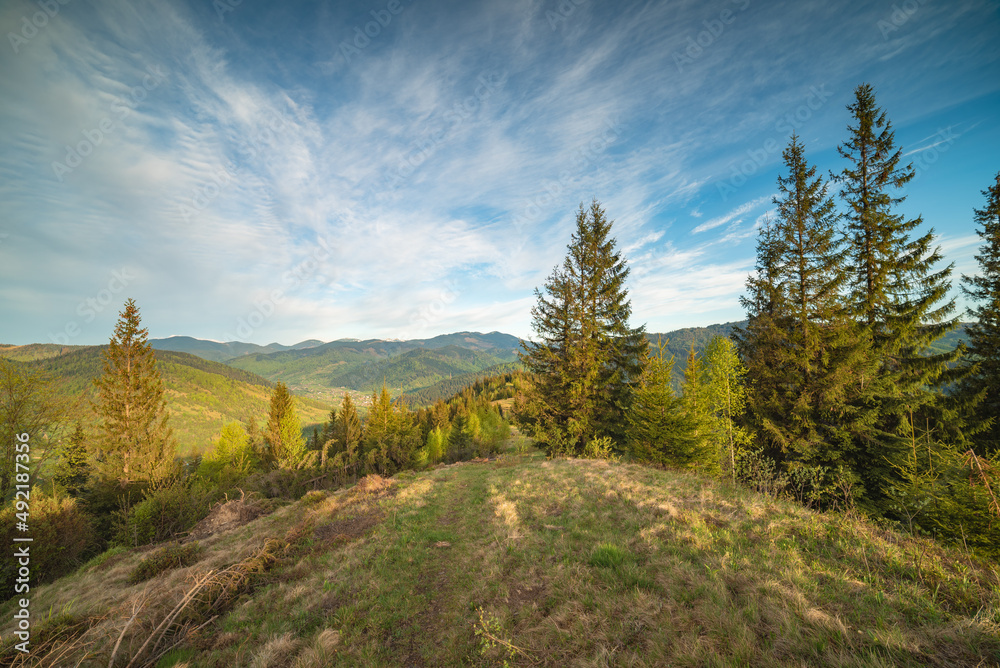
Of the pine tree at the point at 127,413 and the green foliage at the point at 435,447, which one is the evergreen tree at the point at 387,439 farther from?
the pine tree at the point at 127,413

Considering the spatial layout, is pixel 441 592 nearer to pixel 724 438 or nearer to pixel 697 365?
pixel 724 438

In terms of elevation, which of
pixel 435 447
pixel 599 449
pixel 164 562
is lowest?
pixel 435 447

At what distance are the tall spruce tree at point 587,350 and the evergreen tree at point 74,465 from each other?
34.0 meters

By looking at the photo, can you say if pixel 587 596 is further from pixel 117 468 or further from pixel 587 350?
pixel 117 468

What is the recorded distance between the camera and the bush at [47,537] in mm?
12617

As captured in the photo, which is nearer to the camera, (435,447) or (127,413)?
(127,413)

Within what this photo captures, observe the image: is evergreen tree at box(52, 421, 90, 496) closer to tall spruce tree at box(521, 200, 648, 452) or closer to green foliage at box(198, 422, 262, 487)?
green foliage at box(198, 422, 262, 487)

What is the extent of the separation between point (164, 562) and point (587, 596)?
42.7 feet

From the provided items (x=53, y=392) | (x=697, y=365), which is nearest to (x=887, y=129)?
(x=697, y=365)

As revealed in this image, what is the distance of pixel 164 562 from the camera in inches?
384

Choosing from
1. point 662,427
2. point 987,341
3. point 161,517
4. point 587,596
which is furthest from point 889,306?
point 161,517

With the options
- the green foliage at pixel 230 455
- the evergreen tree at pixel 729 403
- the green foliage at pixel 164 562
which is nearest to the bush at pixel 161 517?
the green foliage at pixel 164 562

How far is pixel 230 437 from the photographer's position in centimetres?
4250

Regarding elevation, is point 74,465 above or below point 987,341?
below
